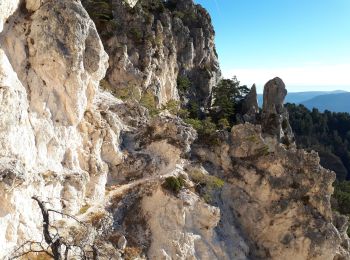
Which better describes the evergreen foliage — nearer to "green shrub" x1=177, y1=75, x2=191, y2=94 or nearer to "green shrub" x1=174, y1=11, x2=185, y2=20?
"green shrub" x1=177, y1=75, x2=191, y2=94

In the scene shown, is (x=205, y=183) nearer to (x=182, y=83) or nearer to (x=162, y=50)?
(x=162, y=50)

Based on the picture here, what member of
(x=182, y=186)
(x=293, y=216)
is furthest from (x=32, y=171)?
(x=293, y=216)

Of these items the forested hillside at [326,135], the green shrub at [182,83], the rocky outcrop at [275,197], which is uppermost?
the green shrub at [182,83]

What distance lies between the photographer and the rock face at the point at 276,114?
60.2 m

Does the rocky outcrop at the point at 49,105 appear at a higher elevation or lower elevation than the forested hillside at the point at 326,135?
higher

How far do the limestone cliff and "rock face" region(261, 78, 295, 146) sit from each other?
2057 cm

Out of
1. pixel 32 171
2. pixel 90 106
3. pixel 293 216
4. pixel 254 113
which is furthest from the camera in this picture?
pixel 254 113

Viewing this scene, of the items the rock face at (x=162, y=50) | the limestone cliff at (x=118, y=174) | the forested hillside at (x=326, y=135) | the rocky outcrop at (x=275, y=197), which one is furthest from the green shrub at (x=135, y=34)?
the forested hillside at (x=326, y=135)

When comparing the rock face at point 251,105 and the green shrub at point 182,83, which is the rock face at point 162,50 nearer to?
the green shrub at point 182,83

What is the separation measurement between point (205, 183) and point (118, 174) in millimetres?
7217

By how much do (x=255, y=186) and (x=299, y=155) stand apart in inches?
210

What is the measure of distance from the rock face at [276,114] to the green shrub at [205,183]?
1134 inches

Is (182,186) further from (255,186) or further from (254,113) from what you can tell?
(254,113)

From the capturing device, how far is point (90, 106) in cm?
2956
